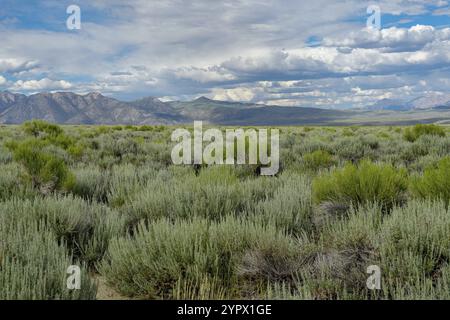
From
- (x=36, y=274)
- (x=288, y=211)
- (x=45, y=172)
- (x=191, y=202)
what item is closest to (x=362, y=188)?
(x=288, y=211)

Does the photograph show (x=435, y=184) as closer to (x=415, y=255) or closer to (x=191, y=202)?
(x=415, y=255)

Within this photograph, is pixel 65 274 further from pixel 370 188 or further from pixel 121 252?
pixel 370 188

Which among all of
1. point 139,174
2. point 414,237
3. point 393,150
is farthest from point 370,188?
point 393,150

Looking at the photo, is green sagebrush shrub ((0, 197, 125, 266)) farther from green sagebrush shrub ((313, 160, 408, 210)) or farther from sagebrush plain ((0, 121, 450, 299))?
green sagebrush shrub ((313, 160, 408, 210))

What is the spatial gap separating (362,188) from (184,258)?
312cm

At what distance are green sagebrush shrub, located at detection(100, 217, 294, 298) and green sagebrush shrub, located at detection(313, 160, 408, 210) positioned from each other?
1969mm

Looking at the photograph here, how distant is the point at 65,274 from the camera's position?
304 cm

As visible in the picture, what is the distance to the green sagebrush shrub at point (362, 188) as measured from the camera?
226 inches

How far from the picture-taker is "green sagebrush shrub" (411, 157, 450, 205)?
5.41 m

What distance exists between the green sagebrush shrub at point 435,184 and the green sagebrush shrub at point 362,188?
282mm

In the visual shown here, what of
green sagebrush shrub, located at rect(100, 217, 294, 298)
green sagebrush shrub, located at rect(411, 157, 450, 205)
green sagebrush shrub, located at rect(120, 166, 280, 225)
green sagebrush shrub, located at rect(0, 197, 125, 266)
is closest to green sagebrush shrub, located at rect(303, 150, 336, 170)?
green sagebrush shrub, located at rect(120, 166, 280, 225)

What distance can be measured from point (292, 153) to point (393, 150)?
410 centimetres

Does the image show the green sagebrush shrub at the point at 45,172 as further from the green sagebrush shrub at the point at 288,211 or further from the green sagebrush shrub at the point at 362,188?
the green sagebrush shrub at the point at 362,188

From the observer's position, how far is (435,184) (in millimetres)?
5547
